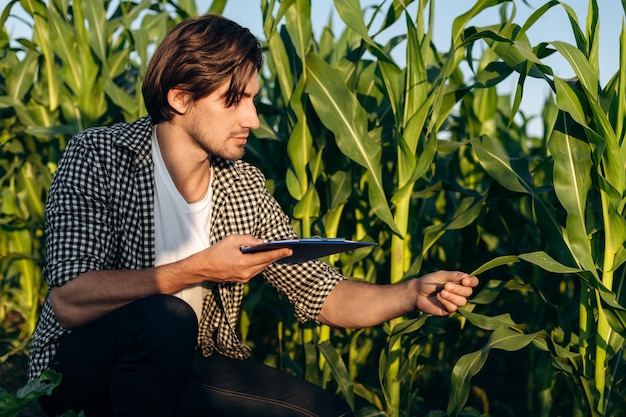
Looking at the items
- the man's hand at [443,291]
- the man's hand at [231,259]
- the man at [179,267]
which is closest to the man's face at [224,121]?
the man at [179,267]

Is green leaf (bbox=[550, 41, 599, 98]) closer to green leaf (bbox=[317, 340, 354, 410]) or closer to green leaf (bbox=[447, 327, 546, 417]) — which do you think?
green leaf (bbox=[447, 327, 546, 417])

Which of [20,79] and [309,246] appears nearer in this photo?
[309,246]

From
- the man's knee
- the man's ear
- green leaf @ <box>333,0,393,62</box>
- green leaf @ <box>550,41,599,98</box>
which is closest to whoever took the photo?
the man's knee

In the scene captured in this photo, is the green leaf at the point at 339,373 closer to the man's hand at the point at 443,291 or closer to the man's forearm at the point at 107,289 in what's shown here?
the man's hand at the point at 443,291

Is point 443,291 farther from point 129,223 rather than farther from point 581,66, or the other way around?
point 129,223

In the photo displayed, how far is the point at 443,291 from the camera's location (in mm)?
2146

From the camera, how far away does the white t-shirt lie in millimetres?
2377

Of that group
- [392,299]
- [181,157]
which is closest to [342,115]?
[181,157]

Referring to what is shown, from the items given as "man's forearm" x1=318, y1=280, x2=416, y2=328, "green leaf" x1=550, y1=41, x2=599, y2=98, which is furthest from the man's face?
"green leaf" x1=550, y1=41, x2=599, y2=98

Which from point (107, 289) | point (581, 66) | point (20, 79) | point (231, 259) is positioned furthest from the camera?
point (20, 79)

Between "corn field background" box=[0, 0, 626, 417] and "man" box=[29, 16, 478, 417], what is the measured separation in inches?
14.3

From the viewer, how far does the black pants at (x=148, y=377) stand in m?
2.06

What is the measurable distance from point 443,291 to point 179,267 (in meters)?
0.73

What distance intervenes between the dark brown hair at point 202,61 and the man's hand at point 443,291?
0.79 meters
